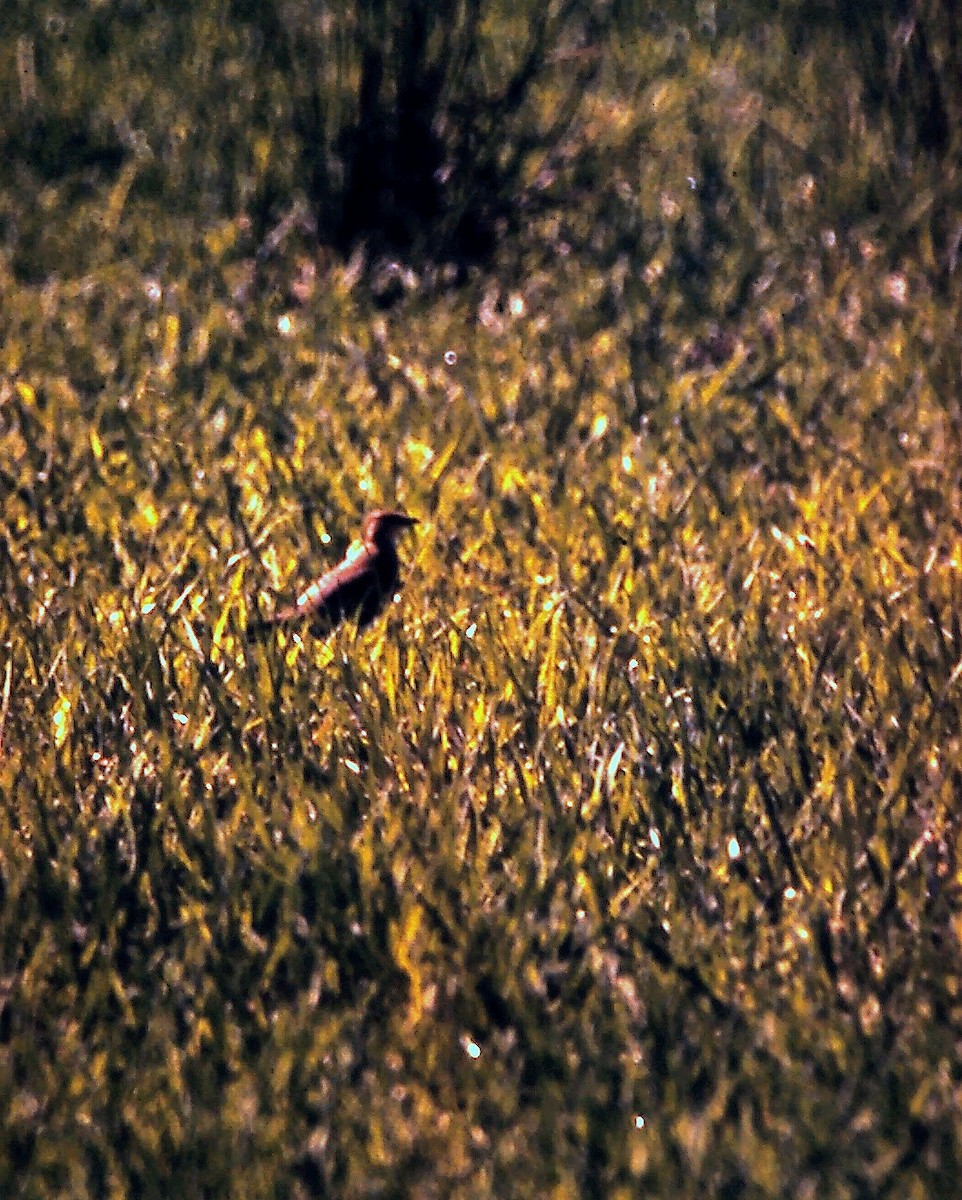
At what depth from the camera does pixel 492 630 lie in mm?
3980

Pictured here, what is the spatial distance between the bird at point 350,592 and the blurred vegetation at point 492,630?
100 mm

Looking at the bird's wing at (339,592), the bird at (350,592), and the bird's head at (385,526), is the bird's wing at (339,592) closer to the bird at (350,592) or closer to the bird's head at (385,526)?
the bird at (350,592)

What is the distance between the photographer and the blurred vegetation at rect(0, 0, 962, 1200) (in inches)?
111

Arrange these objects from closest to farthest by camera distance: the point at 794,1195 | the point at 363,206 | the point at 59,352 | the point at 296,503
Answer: the point at 794,1195, the point at 296,503, the point at 59,352, the point at 363,206

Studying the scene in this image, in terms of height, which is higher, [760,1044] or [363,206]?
[760,1044]

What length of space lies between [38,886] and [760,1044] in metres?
1.13

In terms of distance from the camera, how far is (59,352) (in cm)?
595

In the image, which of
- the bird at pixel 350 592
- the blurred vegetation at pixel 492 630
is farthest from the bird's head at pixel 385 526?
the blurred vegetation at pixel 492 630

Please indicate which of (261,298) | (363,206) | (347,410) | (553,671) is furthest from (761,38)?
(553,671)

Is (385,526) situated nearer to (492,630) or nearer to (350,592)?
(350,592)

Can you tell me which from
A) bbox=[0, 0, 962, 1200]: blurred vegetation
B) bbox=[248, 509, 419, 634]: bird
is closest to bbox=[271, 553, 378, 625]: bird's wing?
bbox=[248, 509, 419, 634]: bird

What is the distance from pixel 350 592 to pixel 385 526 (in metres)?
0.37

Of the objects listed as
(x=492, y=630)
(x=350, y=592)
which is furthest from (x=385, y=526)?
(x=492, y=630)

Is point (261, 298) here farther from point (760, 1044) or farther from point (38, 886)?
point (760, 1044)
